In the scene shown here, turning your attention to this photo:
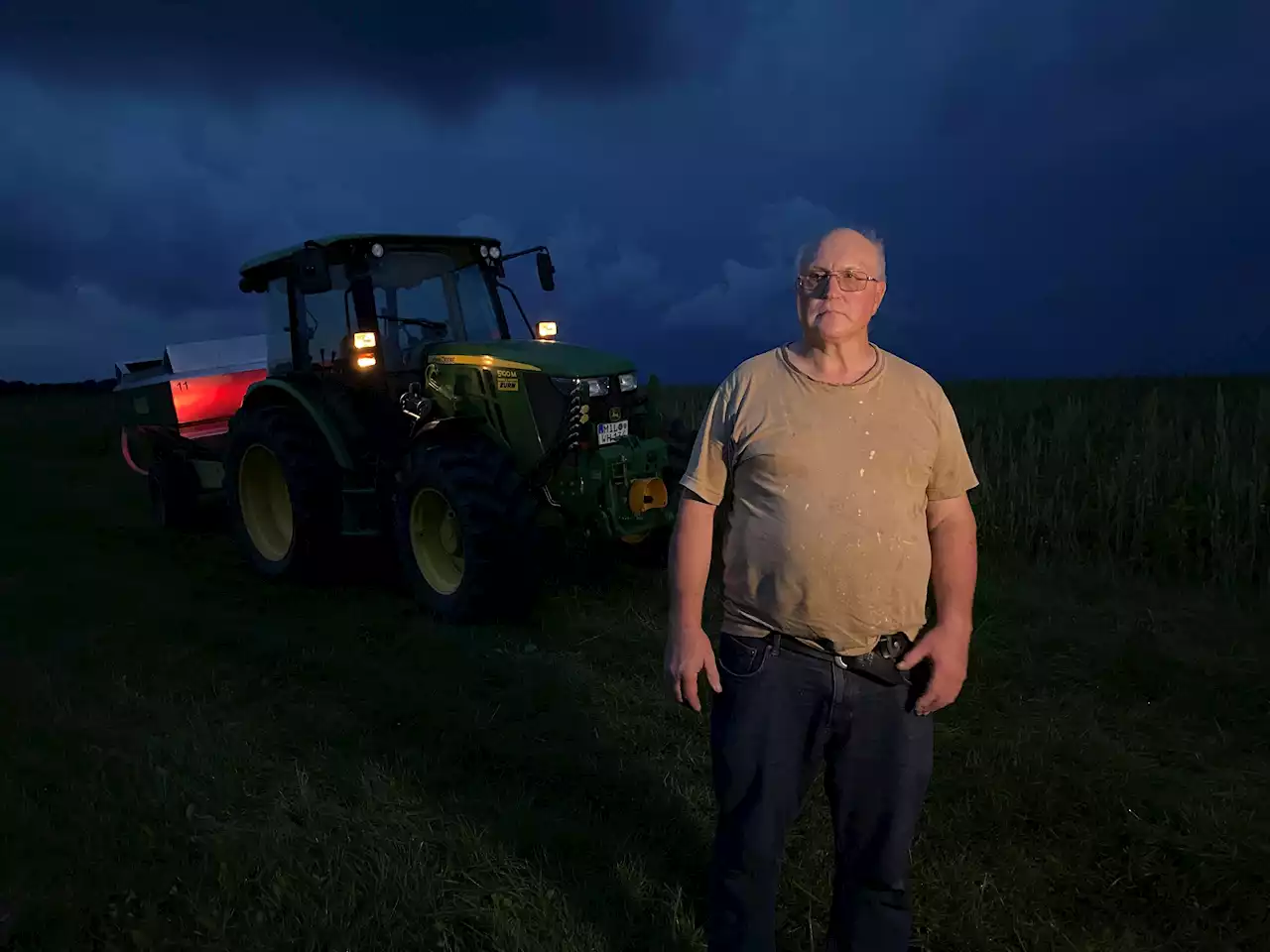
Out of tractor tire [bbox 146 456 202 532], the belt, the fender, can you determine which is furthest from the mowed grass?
tractor tire [bbox 146 456 202 532]

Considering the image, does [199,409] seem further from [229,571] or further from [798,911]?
[798,911]

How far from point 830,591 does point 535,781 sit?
1930mm

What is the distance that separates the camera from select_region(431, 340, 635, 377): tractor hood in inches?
211

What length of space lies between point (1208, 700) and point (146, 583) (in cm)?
635

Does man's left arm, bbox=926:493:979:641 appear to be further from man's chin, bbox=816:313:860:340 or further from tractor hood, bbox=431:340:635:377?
tractor hood, bbox=431:340:635:377

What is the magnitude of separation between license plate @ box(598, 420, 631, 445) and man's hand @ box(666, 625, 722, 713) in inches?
135

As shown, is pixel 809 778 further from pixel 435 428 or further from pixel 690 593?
pixel 435 428

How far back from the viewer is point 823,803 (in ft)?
10.4

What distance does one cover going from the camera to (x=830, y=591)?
188 centimetres

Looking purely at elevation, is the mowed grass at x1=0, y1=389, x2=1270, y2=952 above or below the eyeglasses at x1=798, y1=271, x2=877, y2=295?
below

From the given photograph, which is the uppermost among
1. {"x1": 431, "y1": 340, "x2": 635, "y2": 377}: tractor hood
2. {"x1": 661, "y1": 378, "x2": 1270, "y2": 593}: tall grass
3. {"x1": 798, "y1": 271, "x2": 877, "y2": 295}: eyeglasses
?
{"x1": 431, "y1": 340, "x2": 635, "y2": 377}: tractor hood

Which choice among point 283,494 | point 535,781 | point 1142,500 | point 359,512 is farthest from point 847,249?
point 283,494

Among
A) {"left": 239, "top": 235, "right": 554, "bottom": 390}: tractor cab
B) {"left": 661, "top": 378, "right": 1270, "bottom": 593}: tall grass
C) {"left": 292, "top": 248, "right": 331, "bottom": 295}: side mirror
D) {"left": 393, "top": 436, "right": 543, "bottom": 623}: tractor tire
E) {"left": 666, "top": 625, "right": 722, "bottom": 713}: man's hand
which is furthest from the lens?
{"left": 661, "top": 378, "right": 1270, "bottom": 593}: tall grass

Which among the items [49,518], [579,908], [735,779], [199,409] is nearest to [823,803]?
[579,908]
